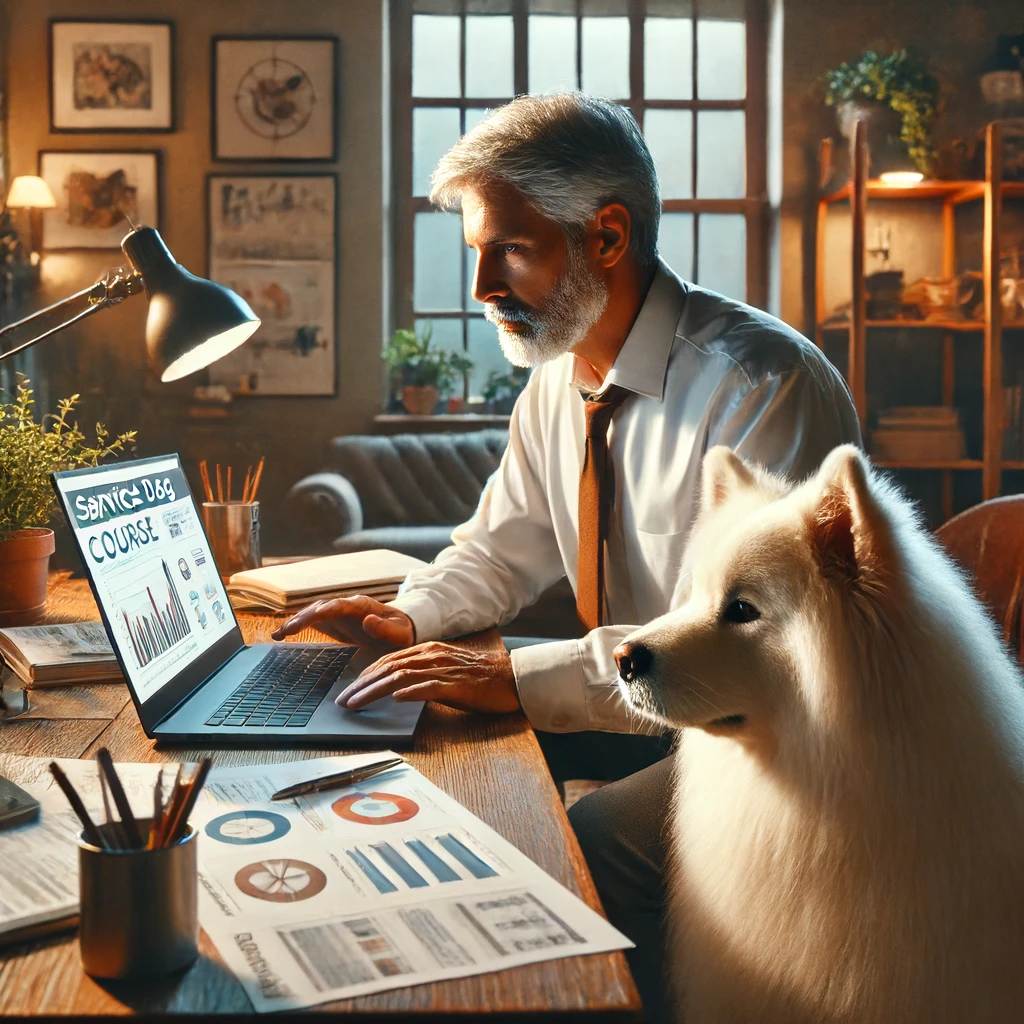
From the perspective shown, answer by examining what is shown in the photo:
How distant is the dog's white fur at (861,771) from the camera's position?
693mm

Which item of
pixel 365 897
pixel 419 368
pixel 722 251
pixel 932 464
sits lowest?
pixel 365 897

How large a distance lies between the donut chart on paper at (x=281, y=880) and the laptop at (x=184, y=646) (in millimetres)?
270

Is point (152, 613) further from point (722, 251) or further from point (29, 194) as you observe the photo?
point (722, 251)

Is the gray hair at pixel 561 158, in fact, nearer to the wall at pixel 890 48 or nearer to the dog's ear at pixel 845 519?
the dog's ear at pixel 845 519

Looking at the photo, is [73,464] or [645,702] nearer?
[645,702]


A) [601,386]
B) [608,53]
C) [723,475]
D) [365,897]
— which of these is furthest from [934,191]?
[365,897]

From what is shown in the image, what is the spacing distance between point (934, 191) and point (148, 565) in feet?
14.8

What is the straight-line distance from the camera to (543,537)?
1.67m

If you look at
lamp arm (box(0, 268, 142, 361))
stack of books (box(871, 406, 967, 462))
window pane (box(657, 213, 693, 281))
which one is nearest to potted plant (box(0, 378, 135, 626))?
lamp arm (box(0, 268, 142, 361))

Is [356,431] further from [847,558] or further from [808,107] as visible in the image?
[847,558]

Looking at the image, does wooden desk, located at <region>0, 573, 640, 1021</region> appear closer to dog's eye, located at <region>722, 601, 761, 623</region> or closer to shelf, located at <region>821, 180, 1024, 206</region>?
dog's eye, located at <region>722, 601, 761, 623</region>

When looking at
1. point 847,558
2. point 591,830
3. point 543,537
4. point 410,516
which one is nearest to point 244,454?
point 410,516

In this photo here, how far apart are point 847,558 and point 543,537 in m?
0.97

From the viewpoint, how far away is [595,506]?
1.42 m
